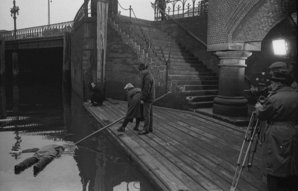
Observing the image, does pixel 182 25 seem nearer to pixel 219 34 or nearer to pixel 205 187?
pixel 219 34

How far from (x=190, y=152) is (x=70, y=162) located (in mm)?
2590

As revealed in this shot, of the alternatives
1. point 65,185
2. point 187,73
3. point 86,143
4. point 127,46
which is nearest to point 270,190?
point 65,185

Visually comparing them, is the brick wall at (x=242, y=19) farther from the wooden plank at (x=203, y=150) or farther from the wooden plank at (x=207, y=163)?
the wooden plank at (x=207, y=163)

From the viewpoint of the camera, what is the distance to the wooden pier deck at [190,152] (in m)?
4.87

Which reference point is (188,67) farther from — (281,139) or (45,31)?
(45,31)

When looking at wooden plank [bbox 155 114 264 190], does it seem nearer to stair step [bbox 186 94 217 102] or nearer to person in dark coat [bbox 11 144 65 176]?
person in dark coat [bbox 11 144 65 176]

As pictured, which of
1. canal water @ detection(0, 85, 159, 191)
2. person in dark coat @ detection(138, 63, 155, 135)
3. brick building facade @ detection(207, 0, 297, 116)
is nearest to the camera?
canal water @ detection(0, 85, 159, 191)

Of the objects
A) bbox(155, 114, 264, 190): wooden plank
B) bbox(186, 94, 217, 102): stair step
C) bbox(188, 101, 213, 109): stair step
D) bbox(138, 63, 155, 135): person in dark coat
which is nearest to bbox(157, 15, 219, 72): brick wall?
bbox(186, 94, 217, 102): stair step

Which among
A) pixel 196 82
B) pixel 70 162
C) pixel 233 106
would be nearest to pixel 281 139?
pixel 70 162

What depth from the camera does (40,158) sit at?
6.30m

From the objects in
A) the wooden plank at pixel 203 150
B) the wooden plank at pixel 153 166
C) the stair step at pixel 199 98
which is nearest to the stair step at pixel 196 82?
the stair step at pixel 199 98

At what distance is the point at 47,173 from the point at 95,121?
195 inches

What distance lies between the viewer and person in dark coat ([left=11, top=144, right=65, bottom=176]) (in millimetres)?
5816

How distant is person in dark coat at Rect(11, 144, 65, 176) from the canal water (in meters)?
0.09
